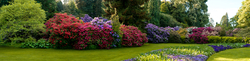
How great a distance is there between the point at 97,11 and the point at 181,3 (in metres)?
18.3

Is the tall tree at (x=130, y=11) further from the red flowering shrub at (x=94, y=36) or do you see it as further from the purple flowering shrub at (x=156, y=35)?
the red flowering shrub at (x=94, y=36)

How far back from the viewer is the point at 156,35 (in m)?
15.1

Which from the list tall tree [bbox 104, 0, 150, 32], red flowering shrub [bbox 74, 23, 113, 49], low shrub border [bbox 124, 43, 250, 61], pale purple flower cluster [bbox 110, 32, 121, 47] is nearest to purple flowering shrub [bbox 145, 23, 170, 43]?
tall tree [bbox 104, 0, 150, 32]

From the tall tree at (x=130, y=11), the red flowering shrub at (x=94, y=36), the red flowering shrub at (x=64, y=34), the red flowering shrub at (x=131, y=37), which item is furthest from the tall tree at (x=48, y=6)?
the red flowering shrub at (x=94, y=36)

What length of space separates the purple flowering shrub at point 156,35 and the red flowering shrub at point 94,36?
6.83m

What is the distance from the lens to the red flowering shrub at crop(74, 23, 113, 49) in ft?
28.3

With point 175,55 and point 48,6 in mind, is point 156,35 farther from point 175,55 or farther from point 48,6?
point 48,6

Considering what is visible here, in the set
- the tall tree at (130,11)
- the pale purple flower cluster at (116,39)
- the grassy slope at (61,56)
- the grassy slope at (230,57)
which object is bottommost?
the grassy slope at (230,57)

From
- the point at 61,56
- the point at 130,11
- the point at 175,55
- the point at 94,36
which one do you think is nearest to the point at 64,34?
the point at 94,36

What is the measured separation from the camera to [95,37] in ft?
29.0

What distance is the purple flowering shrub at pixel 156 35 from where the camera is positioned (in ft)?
49.9

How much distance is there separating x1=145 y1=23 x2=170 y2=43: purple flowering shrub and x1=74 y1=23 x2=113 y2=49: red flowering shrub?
22.4 feet

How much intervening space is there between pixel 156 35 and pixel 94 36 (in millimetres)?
7680

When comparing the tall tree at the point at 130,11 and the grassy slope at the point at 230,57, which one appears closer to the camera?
the grassy slope at the point at 230,57
